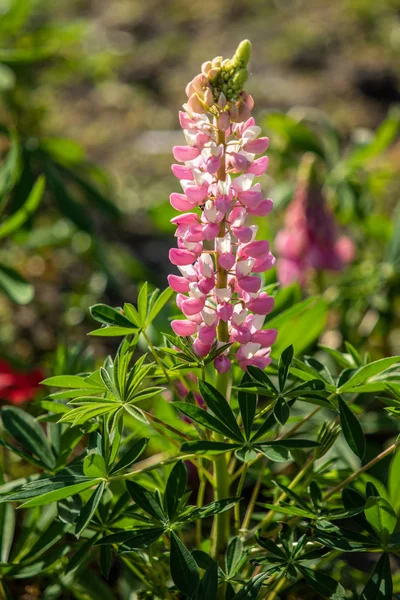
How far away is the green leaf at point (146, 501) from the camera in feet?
3.46

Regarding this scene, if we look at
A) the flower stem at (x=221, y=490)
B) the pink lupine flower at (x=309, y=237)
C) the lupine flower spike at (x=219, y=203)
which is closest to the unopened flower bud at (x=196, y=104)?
the lupine flower spike at (x=219, y=203)

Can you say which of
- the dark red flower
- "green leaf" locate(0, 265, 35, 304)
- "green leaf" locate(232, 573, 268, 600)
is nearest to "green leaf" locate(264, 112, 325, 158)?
"green leaf" locate(0, 265, 35, 304)

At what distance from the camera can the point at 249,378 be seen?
1.09m

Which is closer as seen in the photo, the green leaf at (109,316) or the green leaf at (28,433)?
the green leaf at (109,316)

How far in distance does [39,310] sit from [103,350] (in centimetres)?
30

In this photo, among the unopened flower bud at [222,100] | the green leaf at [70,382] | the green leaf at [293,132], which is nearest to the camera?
the unopened flower bud at [222,100]

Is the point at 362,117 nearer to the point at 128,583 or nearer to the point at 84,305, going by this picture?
the point at 84,305

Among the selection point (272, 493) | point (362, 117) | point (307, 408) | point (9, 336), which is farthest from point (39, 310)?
point (362, 117)

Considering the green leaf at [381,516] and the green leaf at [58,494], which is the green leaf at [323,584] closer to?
the green leaf at [381,516]

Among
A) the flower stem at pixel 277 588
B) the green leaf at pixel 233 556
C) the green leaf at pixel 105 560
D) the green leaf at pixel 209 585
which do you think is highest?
the green leaf at pixel 105 560

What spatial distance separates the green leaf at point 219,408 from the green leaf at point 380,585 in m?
0.27

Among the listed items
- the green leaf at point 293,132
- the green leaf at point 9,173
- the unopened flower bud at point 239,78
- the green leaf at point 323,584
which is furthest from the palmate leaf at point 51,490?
the green leaf at point 293,132

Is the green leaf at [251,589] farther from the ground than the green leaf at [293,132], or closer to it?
closer to it

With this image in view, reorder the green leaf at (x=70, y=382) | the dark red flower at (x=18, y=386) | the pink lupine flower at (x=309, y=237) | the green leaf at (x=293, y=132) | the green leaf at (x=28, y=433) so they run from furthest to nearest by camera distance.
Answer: the green leaf at (x=293, y=132) < the pink lupine flower at (x=309, y=237) < the dark red flower at (x=18, y=386) < the green leaf at (x=28, y=433) < the green leaf at (x=70, y=382)
